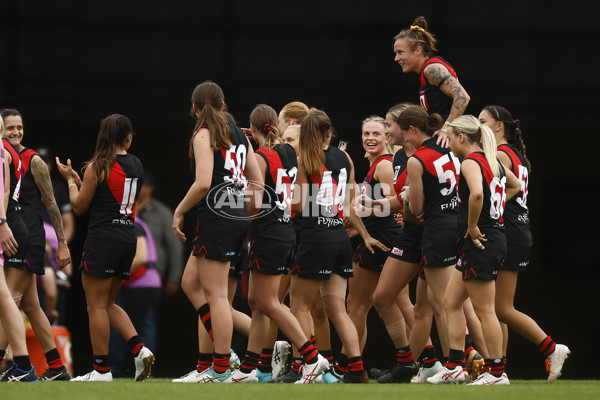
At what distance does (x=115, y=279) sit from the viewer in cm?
804

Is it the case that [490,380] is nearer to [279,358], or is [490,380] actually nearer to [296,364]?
[296,364]

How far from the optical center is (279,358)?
8.77m

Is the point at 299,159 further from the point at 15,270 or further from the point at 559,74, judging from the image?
the point at 559,74

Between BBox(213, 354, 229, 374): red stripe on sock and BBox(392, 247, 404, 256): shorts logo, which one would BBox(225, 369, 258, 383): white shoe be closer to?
BBox(213, 354, 229, 374): red stripe on sock

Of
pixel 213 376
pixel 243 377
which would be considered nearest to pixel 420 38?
pixel 243 377

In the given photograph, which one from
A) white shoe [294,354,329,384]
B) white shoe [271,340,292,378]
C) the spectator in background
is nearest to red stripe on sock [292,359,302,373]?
white shoe [271,340,292,378]

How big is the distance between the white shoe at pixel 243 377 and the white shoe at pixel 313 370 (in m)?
0.41

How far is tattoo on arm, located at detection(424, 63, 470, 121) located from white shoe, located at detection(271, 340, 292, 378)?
2206 mm

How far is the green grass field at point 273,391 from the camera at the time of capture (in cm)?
648

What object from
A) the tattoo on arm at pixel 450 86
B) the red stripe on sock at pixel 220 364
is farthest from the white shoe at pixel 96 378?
the tattoo on arm at pixel 450 86

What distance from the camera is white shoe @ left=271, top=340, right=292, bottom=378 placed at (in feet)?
28.7

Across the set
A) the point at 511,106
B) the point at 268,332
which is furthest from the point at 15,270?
the point at 511,106

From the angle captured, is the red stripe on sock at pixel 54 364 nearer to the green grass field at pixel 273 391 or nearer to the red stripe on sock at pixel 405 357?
the green grass field at pixel 273 391

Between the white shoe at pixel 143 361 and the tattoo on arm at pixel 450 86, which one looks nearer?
the white shoe at pixel 143 361
